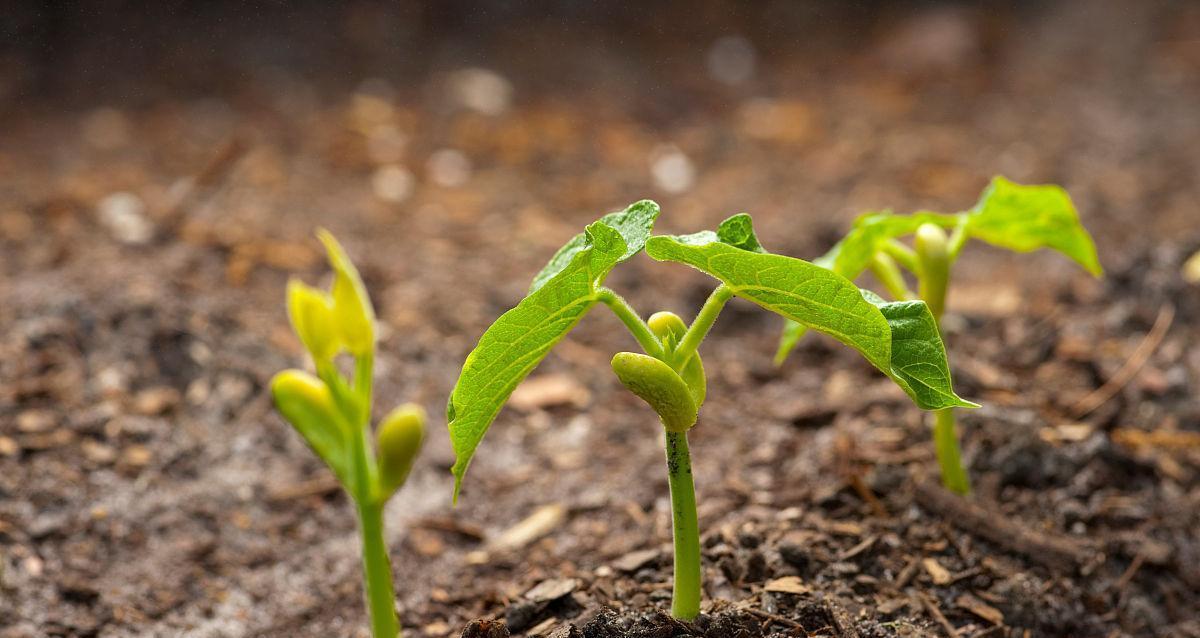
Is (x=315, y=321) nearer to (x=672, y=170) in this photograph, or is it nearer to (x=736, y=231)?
(x=736, y=231)

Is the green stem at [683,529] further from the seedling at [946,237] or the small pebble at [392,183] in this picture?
the small pebble at [392,183]

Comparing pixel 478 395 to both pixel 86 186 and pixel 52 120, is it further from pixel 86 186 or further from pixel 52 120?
pixel 52 120

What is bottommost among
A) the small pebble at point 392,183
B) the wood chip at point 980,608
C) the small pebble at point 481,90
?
the wood chip at point 980,608

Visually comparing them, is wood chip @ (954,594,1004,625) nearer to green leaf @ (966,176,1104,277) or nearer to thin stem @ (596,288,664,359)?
green leaf @ (966,176,1104,277)

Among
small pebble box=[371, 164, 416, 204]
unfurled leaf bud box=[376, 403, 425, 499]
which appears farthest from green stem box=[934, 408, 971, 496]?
small pebble box=[371, 164, 416, 204]

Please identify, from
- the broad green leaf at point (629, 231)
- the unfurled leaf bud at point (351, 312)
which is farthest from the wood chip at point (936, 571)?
the unfurled leaf bud at point (351, 312)
